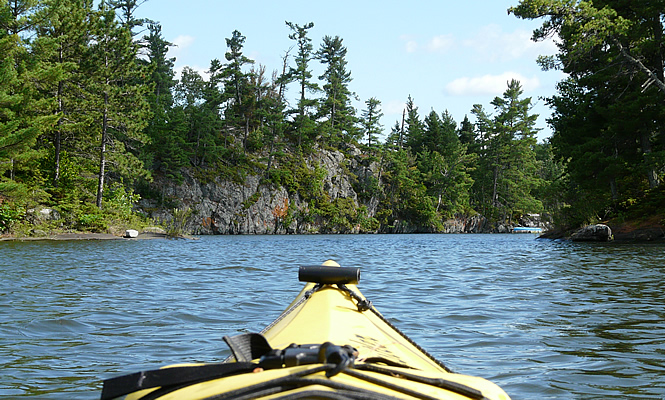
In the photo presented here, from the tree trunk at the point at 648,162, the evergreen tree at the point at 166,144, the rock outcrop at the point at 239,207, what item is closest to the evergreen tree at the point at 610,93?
the tree trunk at the point at 648,162

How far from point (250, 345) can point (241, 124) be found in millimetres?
54470

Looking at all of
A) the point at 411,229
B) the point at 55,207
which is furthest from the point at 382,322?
the point at 411,229

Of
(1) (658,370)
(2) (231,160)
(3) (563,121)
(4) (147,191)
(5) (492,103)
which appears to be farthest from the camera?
(5) (492,103)

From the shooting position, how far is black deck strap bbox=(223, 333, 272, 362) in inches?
82.4

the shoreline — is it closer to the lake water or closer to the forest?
the forest

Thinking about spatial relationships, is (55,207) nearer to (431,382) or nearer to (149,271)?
(149,271)

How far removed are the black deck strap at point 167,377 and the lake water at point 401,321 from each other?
1937 mm

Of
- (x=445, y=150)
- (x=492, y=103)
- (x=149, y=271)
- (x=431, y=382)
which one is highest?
(x=492, y=103)

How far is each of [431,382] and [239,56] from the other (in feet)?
178

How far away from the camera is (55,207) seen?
26.4m

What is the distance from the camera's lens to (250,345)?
2.13 m

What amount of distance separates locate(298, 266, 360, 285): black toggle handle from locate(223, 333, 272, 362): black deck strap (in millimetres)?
1711

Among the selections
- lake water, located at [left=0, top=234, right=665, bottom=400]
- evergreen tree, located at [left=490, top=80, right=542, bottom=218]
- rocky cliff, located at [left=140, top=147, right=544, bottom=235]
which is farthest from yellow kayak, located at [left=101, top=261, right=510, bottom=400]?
evergreen tree, located at [left=490, top=80, right=542, bottom=218]

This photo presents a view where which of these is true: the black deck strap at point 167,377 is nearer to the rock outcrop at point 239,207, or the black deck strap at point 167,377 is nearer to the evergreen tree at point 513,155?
the rock outcrop at point 239,207
